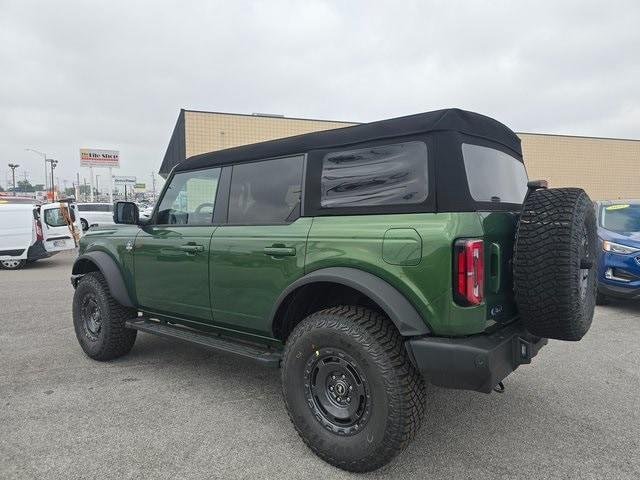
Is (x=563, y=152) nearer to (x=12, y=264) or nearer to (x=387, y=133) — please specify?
(x=12, y=264)

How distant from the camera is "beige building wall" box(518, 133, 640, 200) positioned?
2778 centimetres

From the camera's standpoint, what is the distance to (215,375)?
12.9 feet

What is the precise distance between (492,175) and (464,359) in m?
1.25

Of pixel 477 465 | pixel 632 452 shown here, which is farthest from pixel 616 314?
pixel 477 465

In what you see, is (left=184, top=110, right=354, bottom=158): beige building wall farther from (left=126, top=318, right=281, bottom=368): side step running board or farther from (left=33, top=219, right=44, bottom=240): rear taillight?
(left=126, top=318, right=281, bottom=368): side step running board

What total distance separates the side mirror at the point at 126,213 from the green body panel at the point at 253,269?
1038 mm

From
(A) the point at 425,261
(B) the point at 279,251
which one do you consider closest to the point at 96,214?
(B) the point at 279,251

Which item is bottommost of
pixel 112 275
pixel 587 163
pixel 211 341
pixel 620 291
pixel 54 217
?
pixel 620 291

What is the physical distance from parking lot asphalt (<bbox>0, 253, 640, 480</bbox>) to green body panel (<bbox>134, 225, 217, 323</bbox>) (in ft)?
2.18

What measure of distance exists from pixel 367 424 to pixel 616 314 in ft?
17.7

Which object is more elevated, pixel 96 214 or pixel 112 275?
pixel 96 214

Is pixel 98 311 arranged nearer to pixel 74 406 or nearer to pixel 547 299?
pixel 74 406

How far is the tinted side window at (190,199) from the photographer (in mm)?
3592

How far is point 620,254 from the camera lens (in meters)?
6.02
